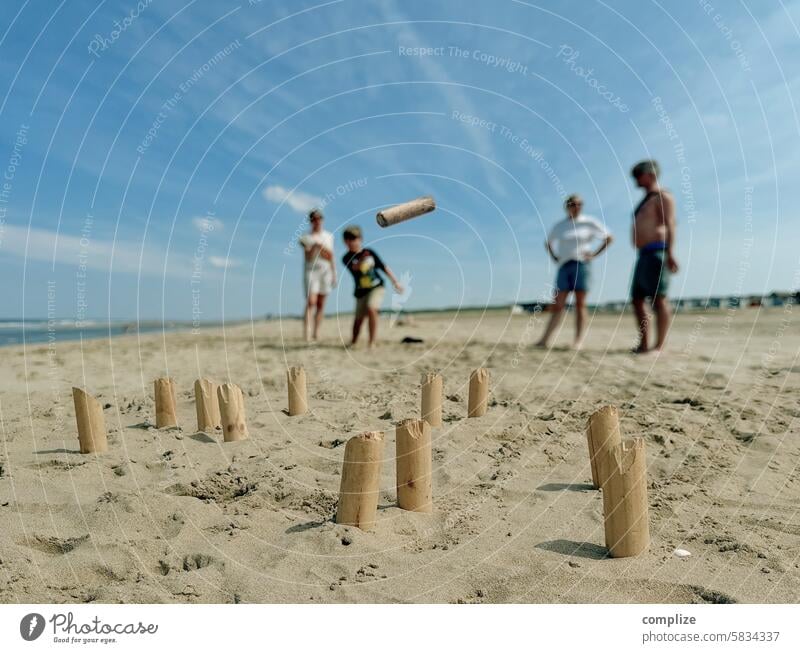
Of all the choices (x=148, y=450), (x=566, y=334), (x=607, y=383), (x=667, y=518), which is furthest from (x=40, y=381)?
(x=566, y=334)

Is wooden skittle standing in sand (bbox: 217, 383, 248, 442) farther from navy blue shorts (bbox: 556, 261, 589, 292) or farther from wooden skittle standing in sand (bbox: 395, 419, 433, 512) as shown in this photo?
navy blue shorts (bbox: 556, 261, 589, 292)

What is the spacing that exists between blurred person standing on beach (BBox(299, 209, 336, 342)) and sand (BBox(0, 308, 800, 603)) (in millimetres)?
4718

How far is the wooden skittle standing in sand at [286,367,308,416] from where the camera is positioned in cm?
571

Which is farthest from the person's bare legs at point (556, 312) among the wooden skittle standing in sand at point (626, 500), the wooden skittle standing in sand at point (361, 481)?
the wooden skittle standing in sand at point (361, 481)

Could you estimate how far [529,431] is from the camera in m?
5.27

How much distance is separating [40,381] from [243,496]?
6251 mm

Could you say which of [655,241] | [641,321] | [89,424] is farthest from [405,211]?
[641,321]

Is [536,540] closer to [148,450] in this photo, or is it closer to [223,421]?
[223,421]

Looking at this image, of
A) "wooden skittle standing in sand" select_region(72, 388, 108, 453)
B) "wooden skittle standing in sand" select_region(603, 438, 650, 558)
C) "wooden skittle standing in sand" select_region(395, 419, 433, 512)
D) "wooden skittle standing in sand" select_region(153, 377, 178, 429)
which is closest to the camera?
"wooden skittle standing in sand" select_region(603, 438, 650, 558)

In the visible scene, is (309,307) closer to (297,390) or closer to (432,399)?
(297,390)

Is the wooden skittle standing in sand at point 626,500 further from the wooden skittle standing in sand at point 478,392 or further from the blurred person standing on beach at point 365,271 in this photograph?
the blurred person standing on beach at point 365,271

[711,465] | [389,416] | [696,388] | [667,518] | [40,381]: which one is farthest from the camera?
[40,381]

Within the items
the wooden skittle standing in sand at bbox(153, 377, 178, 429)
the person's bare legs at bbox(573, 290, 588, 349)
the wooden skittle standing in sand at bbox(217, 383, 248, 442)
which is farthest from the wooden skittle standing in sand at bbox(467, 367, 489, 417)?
the person's bare legs at bbox(573, 290, 588, 349)

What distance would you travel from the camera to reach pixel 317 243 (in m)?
11.8
